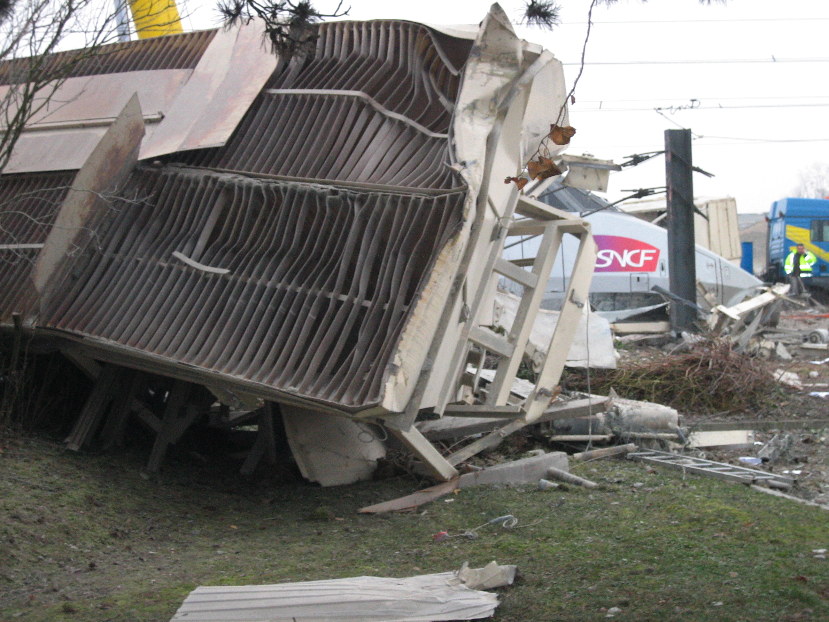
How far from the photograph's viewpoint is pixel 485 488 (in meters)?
7.13

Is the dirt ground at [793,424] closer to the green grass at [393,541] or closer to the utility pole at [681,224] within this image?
the utility pole at [681,224]

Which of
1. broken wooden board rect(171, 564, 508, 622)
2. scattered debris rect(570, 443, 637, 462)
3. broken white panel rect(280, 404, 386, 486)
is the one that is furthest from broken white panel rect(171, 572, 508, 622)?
scattered debris rect(570, 443, 637, 462)

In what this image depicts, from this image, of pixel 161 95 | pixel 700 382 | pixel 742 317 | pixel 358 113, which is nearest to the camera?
pixel 358 113

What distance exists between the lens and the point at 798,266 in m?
25.1

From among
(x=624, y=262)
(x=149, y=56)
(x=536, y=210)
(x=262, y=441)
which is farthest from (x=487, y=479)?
(x=624, y=262)

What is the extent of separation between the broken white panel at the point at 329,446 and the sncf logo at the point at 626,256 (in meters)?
11.5

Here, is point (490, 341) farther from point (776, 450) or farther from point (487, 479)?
point (776, 450)

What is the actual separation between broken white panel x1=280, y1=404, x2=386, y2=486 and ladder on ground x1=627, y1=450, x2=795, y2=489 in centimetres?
243

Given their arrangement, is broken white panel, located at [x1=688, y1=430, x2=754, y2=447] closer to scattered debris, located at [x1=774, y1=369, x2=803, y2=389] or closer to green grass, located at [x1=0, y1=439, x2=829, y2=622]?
green grass, located at [x1=0, y1=439, x2=829, y2=622]

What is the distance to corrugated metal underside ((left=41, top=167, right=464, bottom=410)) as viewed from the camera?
6.46 m

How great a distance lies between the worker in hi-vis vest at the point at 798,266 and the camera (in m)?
25.1

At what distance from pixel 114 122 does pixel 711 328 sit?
371 inches

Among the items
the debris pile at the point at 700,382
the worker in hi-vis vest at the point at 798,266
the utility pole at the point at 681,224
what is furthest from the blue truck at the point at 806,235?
the debris pile at the point at 700,382

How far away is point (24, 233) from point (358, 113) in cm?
322
